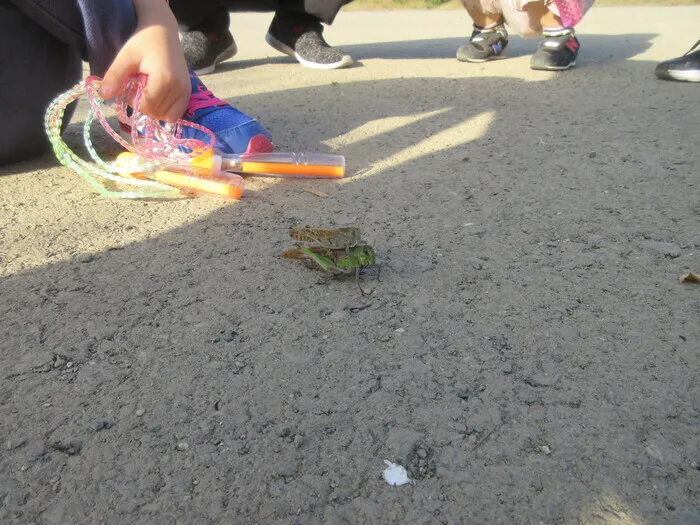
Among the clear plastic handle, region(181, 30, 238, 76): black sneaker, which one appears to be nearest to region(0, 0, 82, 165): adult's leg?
the clear plastic handle

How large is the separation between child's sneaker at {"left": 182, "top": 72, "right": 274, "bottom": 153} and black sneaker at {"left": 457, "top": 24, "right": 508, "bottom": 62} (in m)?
2.00

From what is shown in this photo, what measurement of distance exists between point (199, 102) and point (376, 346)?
1.31 metres

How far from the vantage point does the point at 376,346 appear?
45.8 inches

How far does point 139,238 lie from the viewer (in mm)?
1575

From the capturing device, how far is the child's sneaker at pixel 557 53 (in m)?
3.29

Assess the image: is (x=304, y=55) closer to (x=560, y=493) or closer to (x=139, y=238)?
(x=139, y=238)

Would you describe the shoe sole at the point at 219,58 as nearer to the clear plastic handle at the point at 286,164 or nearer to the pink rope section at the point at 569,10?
the clear plastic handle at the point at 286,164

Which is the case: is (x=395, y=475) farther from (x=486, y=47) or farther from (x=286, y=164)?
(x=486, y=47)

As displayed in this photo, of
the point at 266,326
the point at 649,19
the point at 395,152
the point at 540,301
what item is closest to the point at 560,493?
the point at 540,301

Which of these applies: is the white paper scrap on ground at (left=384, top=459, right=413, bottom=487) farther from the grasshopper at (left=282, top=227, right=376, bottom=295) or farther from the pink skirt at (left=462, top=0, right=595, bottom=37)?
the pink skirt at (left=462, top=0, right=595, bottom=37)

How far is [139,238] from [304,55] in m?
2.36

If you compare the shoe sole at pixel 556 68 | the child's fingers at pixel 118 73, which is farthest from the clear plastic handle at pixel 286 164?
the shoe sole at pixel 556 68

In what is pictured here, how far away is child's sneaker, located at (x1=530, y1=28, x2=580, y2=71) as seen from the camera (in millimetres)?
3287

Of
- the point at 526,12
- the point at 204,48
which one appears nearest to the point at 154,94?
the point at 204,48
